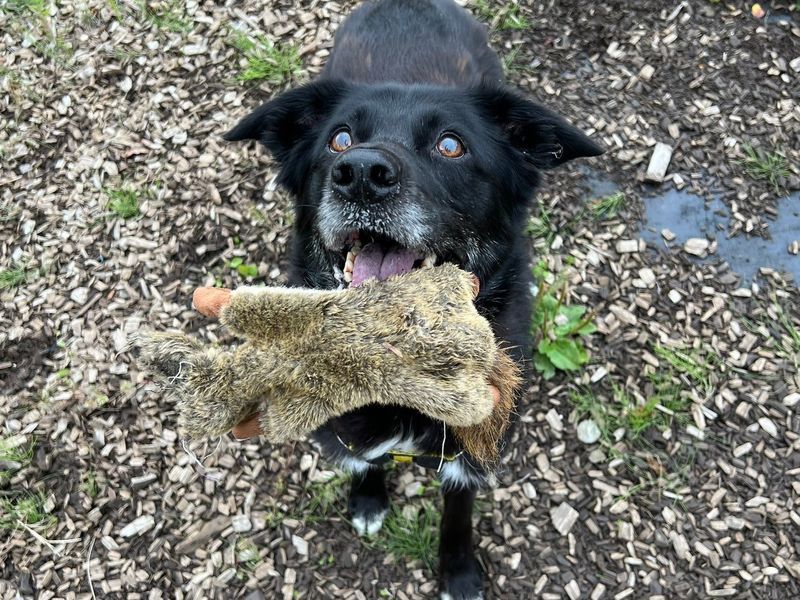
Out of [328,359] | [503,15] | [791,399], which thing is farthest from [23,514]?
[503,15]

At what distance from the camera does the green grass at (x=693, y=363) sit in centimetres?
335

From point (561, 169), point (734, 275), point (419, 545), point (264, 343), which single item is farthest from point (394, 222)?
point (734, 275)

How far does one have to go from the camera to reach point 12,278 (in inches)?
149

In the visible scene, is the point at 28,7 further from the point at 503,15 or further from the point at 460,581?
the point at 460,581

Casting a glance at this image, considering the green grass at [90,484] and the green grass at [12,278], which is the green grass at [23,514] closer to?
the green grass at [90,484]

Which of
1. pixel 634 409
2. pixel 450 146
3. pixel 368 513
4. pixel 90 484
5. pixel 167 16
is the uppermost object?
pixel 450 146

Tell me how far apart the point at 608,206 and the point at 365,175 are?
229 centimetres

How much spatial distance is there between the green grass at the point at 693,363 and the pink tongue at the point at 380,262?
191 cm

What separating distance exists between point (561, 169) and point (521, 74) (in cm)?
80

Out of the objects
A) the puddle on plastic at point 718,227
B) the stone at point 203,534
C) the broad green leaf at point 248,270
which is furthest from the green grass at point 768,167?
the stone at point 203,534

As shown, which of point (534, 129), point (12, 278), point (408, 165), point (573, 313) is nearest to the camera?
point (408, 165)

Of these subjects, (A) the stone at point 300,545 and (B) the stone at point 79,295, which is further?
(B) the stone at point 79,295

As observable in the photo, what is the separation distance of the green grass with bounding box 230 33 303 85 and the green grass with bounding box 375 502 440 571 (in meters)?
2.85

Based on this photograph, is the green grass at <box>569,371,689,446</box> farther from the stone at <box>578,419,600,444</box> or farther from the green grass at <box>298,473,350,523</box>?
the green grass at <box>298,473,350,523</box>
